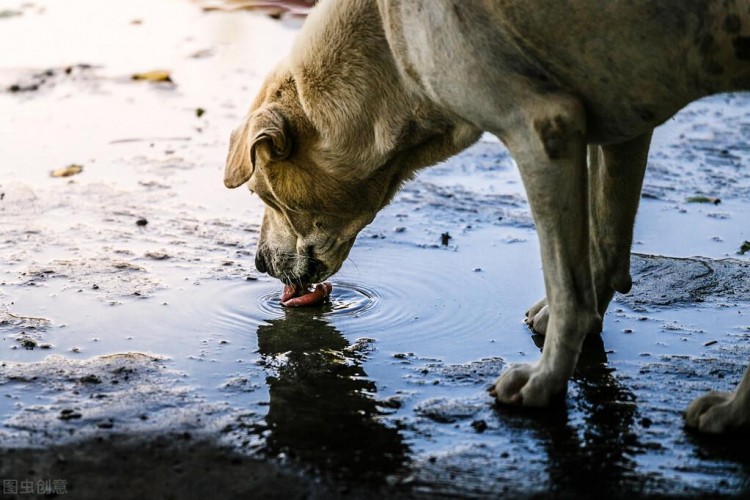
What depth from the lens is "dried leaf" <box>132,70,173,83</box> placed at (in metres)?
10.8

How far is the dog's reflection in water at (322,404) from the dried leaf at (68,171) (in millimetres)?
2811

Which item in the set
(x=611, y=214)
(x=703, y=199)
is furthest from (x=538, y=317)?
(x=703, y=199)

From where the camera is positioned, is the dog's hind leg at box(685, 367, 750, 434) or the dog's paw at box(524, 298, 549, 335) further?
the dog's paw at box(524, 298, 549, 335)

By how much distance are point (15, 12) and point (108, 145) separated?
5.04 meters

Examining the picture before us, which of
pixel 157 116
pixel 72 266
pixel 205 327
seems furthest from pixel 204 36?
pixel 205 327

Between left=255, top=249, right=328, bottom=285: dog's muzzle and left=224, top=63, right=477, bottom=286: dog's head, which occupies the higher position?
left=224, top=63, right=477, bottom=286: dog's head

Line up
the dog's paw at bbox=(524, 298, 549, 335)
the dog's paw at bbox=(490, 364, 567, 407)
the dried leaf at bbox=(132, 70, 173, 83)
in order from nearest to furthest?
the dog's paw at bbox=(490, 364, 567, 407), the dog's paw at bbox=(524, 298, 549, 335), the dried leaf at bbox=(132, 70, 173, 83)

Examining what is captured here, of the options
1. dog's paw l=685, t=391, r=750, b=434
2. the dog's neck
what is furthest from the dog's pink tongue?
dog's paw l=685, t=391, r=750, b=434

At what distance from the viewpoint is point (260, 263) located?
620 centimetres

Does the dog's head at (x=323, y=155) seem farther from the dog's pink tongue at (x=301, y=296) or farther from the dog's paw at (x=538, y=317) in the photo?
the dog's paw at (x=538, y=317)

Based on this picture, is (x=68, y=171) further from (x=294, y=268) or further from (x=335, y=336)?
(x=335, y=336)

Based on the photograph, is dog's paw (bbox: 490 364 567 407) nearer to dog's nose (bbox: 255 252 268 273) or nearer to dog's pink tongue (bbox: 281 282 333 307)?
dog's pink tongue (bbox: 281 282 333 307)

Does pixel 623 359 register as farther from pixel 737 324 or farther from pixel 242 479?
pixel 242 479

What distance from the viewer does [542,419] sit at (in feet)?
15.9
